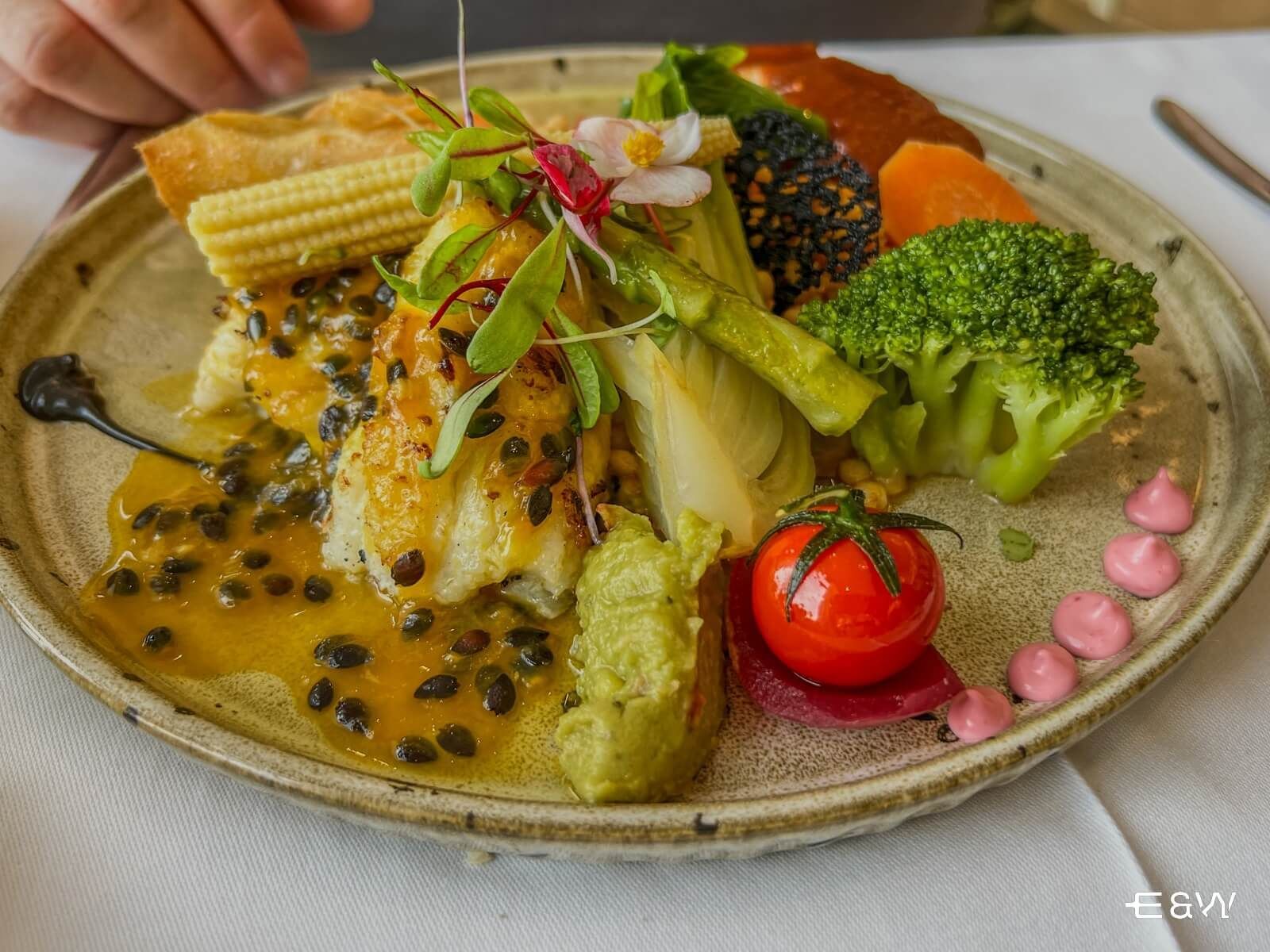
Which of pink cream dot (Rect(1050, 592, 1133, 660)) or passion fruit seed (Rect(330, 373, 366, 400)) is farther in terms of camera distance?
passion fruit seed (Rect(330, 373, 366, 400))

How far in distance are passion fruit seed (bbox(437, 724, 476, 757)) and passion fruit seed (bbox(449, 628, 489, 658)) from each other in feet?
0.67

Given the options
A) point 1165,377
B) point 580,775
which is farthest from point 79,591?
point 1165,377

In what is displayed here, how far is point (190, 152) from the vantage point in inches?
108

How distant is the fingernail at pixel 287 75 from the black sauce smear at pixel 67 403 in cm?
158

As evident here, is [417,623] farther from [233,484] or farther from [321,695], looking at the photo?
[233,484]

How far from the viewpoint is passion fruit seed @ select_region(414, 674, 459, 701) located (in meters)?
1.97

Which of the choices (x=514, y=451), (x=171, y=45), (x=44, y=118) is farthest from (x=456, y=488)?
(x=44, y=118)

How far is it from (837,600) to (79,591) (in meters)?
1.62

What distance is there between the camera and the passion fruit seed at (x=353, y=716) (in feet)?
6.26

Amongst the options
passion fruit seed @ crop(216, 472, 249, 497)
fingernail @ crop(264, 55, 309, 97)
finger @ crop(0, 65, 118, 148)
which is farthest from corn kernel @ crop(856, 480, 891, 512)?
finger @ crop(0, 65, 118, 148)

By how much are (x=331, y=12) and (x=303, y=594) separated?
2.63 metres

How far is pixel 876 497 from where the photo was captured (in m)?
2.44

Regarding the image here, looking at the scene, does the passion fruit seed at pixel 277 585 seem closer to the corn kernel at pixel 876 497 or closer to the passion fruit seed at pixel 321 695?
the passion fruit seed at pixel 321 695

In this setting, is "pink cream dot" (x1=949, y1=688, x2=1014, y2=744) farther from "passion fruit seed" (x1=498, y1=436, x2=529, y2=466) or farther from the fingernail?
the fingernail
